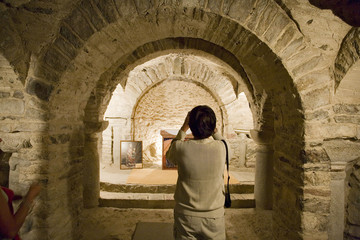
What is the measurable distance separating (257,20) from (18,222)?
8.04ft

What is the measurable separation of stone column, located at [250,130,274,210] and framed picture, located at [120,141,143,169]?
132 inches

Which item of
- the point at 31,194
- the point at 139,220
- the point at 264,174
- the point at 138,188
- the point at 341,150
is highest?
the point at 341,150

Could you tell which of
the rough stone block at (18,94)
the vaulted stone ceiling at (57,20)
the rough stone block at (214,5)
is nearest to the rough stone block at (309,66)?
the vaulted stone ceiling at (57,20)

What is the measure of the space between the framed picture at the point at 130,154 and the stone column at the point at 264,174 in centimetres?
334

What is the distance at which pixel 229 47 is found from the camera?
249 cm

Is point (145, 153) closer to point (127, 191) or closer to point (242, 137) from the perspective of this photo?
point (127, 191)

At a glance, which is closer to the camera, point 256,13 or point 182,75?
point 256,13

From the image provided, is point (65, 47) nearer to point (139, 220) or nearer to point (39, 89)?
point (39, 89)

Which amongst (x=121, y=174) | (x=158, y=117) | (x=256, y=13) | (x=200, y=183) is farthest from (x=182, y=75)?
(x=200, y=183)

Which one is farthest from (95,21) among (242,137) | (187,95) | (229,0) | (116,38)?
(242,137)

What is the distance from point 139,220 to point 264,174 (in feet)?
7.79

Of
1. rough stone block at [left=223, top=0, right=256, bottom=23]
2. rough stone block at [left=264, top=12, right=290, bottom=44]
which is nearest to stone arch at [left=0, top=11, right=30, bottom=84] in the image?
rough stone block at [left=223, top=0, right=256, bottom=23]

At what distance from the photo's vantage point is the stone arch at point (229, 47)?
1949 millimetres

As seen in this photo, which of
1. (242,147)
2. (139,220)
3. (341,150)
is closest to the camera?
(341,150)
